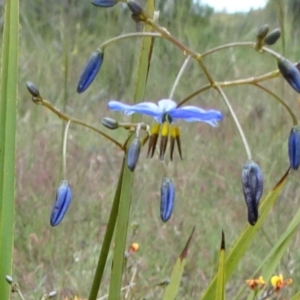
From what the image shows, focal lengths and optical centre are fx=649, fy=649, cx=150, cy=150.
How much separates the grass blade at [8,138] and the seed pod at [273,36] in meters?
0.29

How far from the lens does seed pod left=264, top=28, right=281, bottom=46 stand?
0.59m

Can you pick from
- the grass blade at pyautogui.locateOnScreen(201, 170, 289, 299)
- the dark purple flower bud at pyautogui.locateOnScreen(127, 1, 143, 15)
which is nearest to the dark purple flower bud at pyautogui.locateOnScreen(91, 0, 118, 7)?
the dark purple flower bud at pyautogui.locateOnScreen(127, 1, 143, 15)

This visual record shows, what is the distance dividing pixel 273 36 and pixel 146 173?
1.66 metres

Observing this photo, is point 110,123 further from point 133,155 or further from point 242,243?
point 242,243

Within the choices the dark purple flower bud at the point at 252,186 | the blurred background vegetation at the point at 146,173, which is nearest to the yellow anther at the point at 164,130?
the dark purple flower bud at the point at 252,186

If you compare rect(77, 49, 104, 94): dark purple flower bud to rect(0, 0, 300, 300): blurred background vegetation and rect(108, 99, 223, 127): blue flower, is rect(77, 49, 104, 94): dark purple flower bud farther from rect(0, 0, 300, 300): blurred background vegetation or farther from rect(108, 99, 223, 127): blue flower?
rect(0, 0, 300, 300): blurred background vegetation

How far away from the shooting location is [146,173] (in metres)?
2.25

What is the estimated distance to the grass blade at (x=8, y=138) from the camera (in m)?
0.73

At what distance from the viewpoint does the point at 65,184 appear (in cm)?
63

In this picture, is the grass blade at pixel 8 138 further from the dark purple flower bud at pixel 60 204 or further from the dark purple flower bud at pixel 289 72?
the dark purple flower bud at pixel 289 72

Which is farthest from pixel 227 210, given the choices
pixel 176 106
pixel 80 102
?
pixel 176 106

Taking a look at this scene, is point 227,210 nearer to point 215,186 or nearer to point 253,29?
point 215,186

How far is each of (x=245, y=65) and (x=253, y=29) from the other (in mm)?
217

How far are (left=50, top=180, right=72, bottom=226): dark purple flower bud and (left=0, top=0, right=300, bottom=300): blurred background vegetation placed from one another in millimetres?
397
